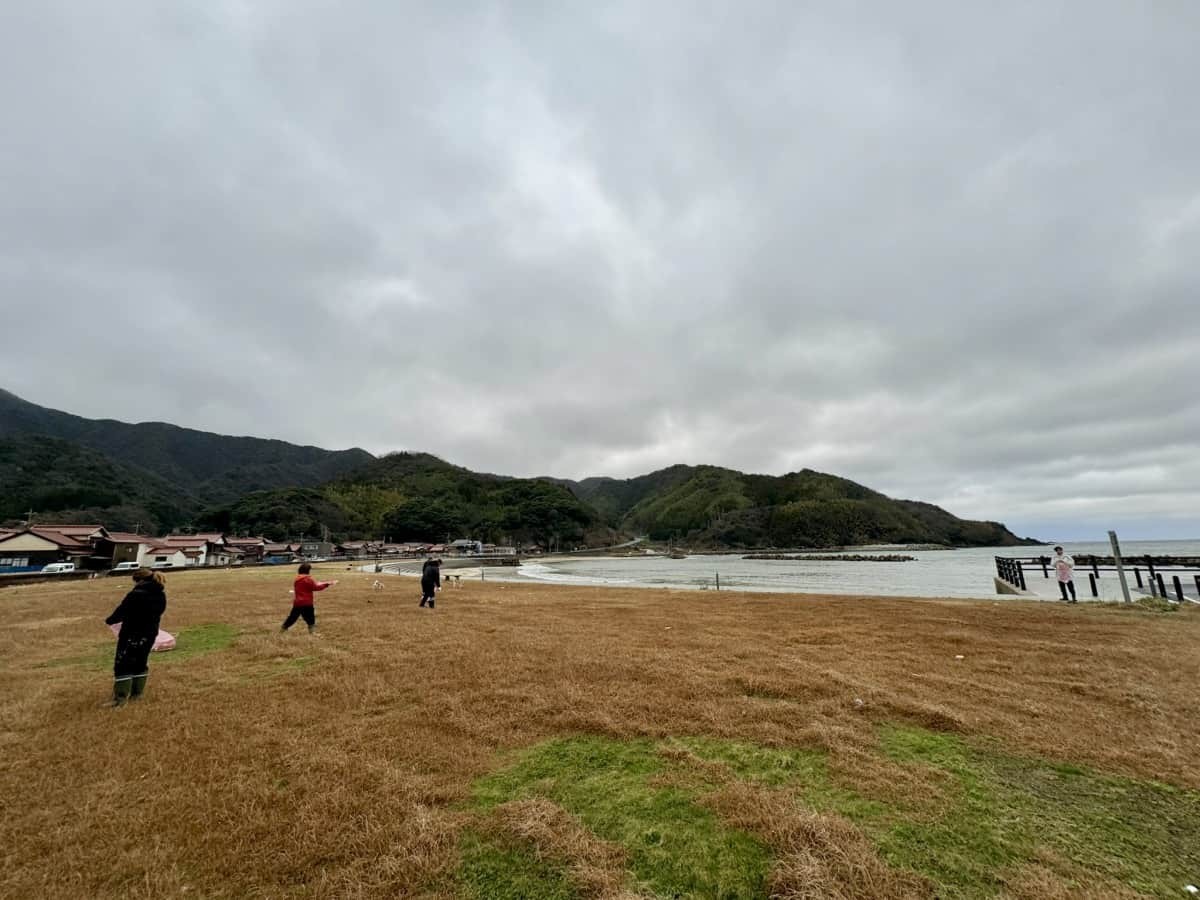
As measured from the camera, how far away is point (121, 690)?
727 cm

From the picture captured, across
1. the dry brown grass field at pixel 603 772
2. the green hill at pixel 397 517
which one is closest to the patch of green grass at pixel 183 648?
the dry brown grass field at pixel 603 772

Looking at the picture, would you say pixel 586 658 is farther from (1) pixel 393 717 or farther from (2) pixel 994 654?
(2) pixel 994 654

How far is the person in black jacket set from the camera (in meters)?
7.34

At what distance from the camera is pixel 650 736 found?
5.80m

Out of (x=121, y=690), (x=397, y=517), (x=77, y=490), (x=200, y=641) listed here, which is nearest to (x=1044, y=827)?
(x=121, y=690)

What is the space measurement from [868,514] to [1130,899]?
220161 millimetres

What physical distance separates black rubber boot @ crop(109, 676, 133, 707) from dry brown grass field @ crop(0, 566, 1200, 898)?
0.63 ft

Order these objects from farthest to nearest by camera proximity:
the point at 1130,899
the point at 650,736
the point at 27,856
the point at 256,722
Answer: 1. the point at 256,722
2. the point at 650,736
3. the point at 27,856
4. the point at 1130,899

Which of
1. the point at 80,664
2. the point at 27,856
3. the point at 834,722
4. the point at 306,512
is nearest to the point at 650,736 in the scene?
the point at 834,722

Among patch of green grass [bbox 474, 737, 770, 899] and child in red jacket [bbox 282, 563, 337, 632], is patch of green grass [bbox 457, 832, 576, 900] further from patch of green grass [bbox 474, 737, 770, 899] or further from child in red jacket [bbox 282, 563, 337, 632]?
child in red jacket [bbox 282, 563, 337, 632]

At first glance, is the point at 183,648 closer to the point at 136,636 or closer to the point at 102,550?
the point at 136,636

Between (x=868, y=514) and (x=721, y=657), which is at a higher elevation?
(x=868, y=514)

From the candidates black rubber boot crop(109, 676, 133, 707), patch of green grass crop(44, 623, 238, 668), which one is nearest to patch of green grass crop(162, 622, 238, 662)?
patch of green grass crop(44, 623, 238, 668)

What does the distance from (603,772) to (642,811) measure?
2.60 feet
